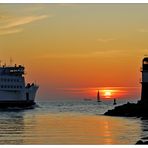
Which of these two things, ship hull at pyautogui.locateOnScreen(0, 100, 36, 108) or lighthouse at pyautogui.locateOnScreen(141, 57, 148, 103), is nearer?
lighthouse at pyautogui.locateOnScreen(141, 57, 148, 103)

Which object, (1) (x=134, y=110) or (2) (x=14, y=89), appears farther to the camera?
(2) (x=14, y=89)

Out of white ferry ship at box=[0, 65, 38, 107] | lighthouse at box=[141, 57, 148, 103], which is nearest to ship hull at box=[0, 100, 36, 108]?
white ferry ship at box=[0, 65, 38, 107]

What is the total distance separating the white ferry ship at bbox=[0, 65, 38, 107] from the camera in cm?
7700

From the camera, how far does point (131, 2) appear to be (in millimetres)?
11820

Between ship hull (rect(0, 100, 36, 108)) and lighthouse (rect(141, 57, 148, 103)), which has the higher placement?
lighthouse (rect(141, 57, 148, 103))

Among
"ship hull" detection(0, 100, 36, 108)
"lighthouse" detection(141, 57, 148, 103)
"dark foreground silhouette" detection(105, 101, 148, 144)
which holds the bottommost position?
"ship hull" detection(0, 100, 36, 108)

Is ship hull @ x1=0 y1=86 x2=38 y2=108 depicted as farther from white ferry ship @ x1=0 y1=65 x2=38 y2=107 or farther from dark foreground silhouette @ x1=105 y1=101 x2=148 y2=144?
dark foreground silhouette @ x1=105 y1=101 x2=148 y2=144

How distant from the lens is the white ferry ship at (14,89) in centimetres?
7700

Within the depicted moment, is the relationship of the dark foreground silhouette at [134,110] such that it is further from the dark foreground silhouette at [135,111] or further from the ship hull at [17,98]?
the ship hull at [17,98]

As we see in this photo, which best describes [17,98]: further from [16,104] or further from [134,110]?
[134,110]

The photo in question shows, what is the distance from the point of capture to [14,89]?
78.9 m

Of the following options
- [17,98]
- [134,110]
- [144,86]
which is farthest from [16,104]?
[144,86]

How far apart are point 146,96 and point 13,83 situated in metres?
35.8

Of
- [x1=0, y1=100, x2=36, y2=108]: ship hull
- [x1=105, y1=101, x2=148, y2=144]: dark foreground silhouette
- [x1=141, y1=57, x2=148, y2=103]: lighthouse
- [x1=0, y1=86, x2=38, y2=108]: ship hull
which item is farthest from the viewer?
[x1=0, y1=86, x2=38, y2=108]: ship hull
